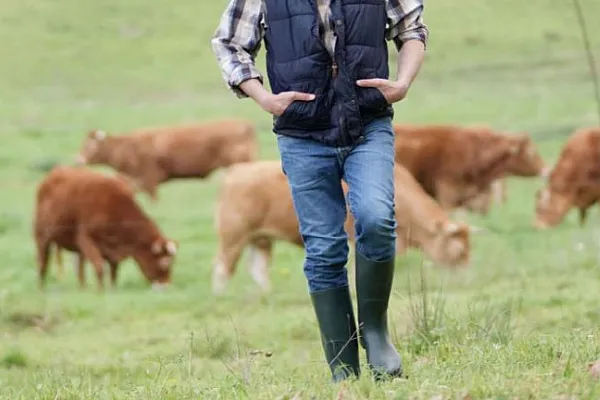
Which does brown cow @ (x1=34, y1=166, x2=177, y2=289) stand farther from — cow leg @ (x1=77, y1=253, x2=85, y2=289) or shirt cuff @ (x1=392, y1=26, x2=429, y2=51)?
shirt cuff @ (x1=392, y1=26, x2=429, y2=51)

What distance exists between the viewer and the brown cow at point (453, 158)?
712 inches

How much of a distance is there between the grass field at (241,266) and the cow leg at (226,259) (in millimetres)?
210

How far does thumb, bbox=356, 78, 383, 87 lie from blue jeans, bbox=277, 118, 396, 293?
0.58ft

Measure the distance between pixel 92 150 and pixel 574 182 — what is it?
9380 mm

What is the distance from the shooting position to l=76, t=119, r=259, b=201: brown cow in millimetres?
23500

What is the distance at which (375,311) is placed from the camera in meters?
4.98

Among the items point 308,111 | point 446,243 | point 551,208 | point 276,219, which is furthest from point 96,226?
point 308,111

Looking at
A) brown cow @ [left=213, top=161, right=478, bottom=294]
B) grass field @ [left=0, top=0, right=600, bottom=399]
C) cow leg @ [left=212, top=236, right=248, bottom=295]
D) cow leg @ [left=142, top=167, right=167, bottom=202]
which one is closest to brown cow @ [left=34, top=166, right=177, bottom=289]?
grass field @ [left=0, top=0, right=600, bottom=399]


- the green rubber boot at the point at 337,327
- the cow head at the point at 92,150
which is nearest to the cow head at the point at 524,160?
the cow head at the point at 92,150

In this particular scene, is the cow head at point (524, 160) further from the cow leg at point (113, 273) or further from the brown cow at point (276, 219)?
the cow leg at point (113, 273)

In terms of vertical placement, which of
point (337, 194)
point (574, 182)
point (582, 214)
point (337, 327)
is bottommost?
point (582, 214)

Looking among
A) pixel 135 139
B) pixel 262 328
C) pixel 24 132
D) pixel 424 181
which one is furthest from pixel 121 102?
pixel 262 328

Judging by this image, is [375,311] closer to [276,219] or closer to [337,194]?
[337,194]

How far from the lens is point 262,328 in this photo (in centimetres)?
927
